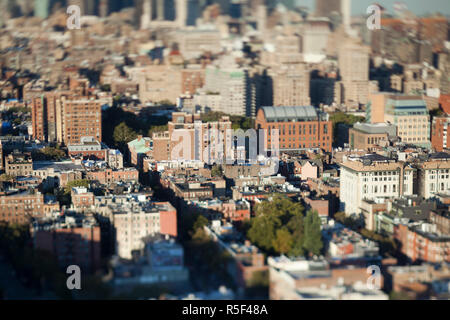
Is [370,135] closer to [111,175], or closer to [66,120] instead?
[111,175]

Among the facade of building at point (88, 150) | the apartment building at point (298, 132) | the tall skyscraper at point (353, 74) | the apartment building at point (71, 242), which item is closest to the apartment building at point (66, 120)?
the facade of building at point (88, 150)

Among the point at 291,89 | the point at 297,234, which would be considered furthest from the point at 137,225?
the point at 291,89

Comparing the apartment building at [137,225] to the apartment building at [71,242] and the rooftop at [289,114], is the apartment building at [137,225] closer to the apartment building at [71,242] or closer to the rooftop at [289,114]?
the apartment building at [71,242]

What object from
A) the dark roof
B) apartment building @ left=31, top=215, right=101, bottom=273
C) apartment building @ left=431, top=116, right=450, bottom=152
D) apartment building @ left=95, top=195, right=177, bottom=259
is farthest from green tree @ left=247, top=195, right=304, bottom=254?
apartment building @ left=431, top=116, right=450, bottom=152

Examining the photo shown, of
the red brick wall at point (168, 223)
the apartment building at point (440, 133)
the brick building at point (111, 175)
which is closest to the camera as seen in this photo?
the red brick wall at point (168, 223)

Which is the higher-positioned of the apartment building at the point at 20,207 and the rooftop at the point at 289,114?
the rooftop at the point at 289,114
